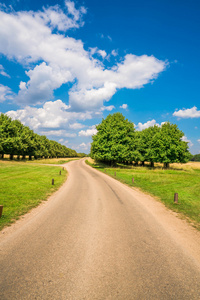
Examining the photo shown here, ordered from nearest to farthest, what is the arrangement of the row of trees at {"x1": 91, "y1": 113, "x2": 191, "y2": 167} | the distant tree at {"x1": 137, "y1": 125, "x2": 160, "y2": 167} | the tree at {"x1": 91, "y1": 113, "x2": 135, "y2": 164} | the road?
the road, the tree at {"x1": 91, "y1": 113, "x2": 135, "y2": 164}, the row of trees at {"x1": 91, "y1": 113, "x2": 191, "y2": 167}, the distant tree at {"x1": 137, "y1": 125, "x2": 160, "y2": 167}

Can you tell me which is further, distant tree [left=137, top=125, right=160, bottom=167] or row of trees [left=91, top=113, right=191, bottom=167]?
distant tree [left=137, top=125, right=160, bottom=167]

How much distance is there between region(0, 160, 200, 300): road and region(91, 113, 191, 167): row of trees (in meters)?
28.7

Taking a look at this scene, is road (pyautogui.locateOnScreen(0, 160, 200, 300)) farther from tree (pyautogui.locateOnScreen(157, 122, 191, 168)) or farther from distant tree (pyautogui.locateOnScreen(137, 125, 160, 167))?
distant tree (pyautogui.locateOnScreen(137, 125, 160, 167))

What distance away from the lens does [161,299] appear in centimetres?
335

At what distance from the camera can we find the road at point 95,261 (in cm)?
349

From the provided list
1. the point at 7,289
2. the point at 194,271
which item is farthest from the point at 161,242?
the point at 7,289

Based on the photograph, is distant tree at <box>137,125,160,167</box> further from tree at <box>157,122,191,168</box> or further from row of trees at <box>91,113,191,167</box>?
tree at <box>157,122,191,168</box>

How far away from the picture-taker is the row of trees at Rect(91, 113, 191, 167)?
119 feet

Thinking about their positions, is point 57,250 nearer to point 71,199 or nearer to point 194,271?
point 194,271

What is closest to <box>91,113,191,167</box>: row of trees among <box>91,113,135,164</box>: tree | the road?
<box>91,113,135,164</box>: tree

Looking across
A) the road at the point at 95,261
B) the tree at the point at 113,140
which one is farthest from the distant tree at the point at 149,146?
the road at the point at 95,261

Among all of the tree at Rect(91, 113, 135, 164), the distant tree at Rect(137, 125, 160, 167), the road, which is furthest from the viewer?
the distant tree at Rect(137, 125, 160, 167)

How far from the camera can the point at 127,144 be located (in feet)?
125

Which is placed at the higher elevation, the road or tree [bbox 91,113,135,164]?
tree [bbox 91,113,135,164]
